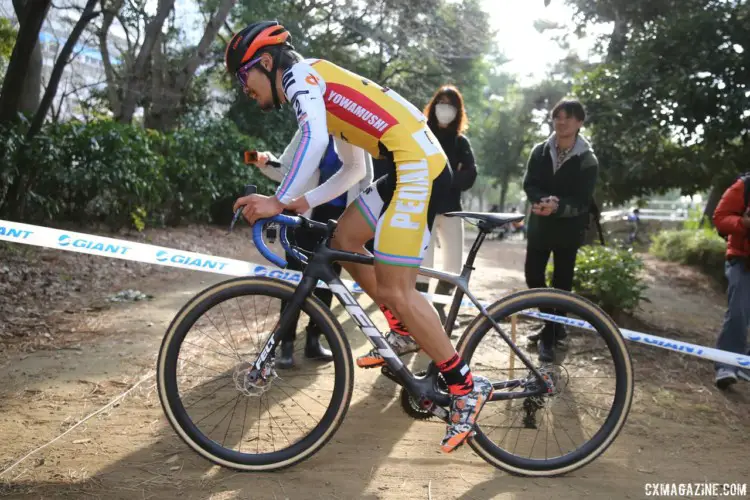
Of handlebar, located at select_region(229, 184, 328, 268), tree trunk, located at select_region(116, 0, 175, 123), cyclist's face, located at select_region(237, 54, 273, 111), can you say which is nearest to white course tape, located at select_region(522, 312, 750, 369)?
handlebar, located at select_region(229, 184, 328, 268)

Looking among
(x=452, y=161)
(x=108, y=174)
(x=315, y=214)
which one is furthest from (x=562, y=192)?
(x=108, y=174)

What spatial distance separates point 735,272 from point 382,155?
316 cm

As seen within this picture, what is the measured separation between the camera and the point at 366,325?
3.10 metres

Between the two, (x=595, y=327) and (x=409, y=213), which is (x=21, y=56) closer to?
(x=409, y=213)

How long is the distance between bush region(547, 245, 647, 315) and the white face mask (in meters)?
2.21

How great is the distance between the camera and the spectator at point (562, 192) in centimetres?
501

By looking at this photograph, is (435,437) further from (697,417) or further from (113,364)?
(113,364)

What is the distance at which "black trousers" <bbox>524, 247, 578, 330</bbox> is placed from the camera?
518 centimetres

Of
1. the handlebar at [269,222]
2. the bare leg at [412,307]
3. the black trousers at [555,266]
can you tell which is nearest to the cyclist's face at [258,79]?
the handlebar at [269,222]

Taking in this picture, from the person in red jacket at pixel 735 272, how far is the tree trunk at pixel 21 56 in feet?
24.9

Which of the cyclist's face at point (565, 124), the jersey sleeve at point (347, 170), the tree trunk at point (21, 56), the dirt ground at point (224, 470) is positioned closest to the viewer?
the dirt ground at point (224, 470)

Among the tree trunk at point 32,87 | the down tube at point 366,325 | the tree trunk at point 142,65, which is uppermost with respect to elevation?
the tree trunk at point 142,65

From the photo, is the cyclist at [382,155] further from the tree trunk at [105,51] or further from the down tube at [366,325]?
the tree trunk at [105,51]

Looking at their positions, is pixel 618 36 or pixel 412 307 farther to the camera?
pixel 618 36
